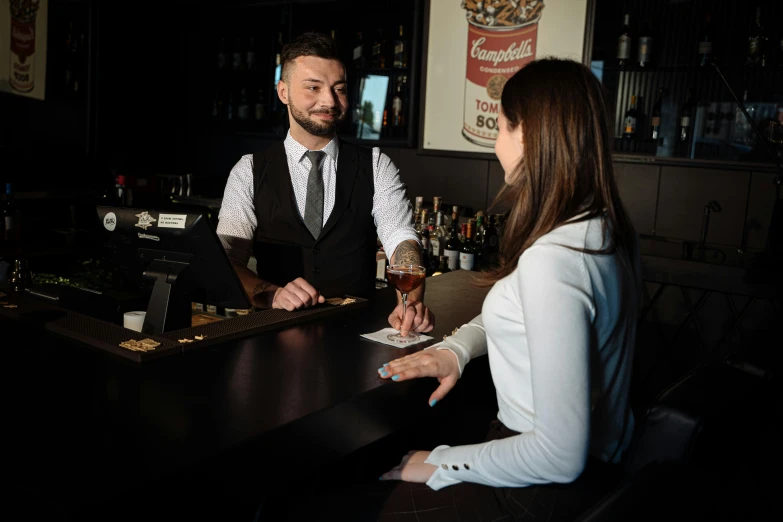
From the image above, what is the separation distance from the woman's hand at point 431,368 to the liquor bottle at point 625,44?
3.36 m

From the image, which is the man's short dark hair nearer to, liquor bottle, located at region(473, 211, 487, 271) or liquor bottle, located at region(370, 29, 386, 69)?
liquor bottle, located at region(473, 211, 487, 271)

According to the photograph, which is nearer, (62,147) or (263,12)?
(62,147)

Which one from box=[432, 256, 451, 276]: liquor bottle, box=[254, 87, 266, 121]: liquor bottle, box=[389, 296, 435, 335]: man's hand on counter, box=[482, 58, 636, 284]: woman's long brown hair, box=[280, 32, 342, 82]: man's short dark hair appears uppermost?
box=[254, 87, 266, 121]: liquor bottle

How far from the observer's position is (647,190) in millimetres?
4164

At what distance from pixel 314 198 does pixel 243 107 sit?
3.66 metres

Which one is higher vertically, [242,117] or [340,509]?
[242,117]

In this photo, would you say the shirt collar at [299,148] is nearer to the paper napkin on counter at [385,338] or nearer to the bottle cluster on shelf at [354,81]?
the paper napkin on counter at [385,338]

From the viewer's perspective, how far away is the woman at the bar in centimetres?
110

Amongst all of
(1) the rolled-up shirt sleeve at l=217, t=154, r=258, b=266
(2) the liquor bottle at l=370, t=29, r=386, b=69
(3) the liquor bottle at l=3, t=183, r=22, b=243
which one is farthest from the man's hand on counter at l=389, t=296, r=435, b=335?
(2) the liquor bottle at l=370, t=29, r=386, b=69

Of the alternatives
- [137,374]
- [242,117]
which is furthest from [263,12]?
[137,374]

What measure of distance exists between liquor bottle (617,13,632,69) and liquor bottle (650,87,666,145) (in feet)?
0.99

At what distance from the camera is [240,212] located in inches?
99.7

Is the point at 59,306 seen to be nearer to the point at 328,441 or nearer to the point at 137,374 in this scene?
the point at 137,374

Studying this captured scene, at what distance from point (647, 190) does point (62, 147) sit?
432cm
